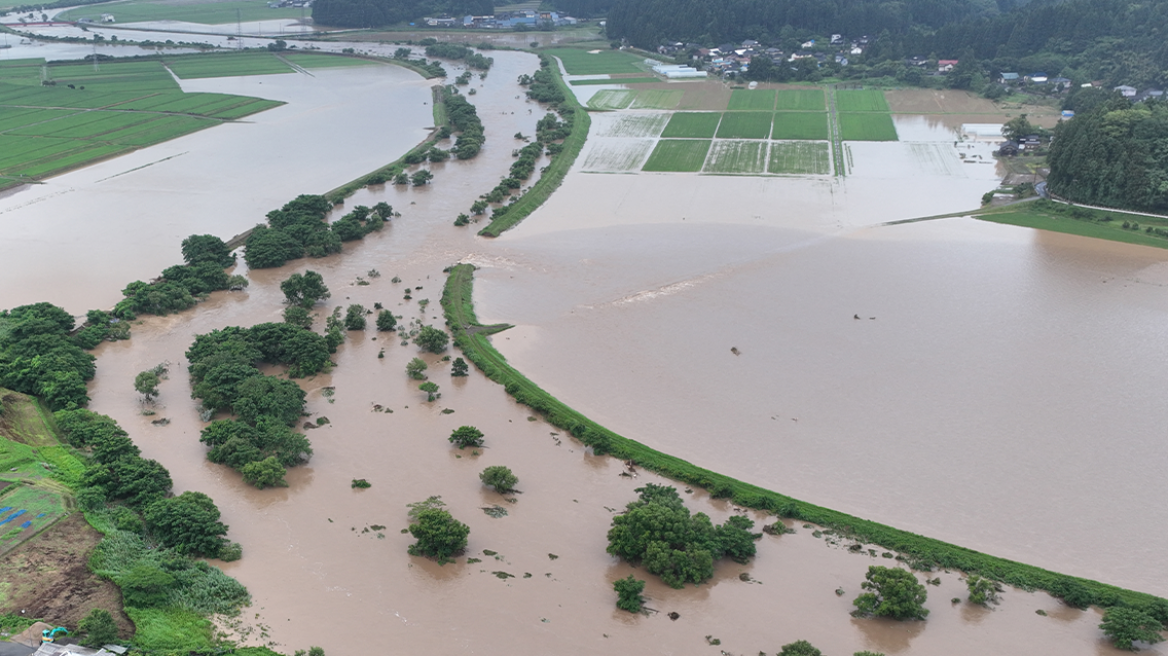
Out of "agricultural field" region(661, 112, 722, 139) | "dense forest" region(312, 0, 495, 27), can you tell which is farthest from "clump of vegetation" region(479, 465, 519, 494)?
"dense forest" region(312, 0, 495, 27)

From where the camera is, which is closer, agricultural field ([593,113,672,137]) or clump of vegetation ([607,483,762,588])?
clump of vegetation ([607,483,762,588])

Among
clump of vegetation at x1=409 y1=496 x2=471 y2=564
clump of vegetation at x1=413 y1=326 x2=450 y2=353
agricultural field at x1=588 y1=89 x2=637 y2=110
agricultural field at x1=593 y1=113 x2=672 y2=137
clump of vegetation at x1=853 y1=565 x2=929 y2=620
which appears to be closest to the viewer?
clump of vegetation at x1=853 y1=565 x2=929 y2=620

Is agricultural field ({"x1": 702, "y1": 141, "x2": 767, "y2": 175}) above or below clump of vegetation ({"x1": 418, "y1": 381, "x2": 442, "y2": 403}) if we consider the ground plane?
above

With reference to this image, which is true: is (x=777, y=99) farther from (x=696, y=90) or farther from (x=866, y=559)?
(x=866, y=559)

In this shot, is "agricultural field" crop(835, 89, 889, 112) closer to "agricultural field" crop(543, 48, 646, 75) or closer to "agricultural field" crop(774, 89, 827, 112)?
"agricultural field" crop(774, 89, 827, 112)

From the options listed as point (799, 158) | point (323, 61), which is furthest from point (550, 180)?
point (323, 61)
